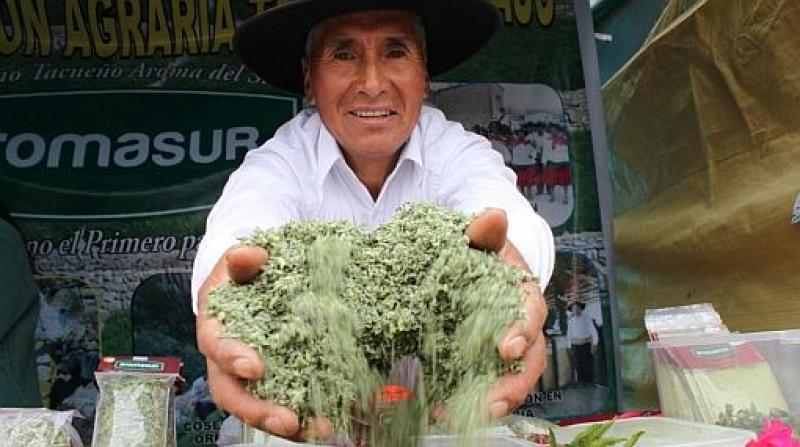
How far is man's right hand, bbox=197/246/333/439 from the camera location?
45.3 inches

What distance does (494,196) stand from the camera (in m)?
1.62

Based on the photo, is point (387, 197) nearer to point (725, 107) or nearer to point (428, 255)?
point (428, 255)

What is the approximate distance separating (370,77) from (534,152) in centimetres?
187

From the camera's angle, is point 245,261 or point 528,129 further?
point 528,129

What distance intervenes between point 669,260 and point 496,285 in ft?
7.06

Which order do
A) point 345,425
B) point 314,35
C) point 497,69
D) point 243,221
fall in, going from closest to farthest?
point 345,425 < point 243,221 < point 314,35 < point 497,69

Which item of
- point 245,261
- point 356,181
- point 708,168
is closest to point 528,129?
point 708,168

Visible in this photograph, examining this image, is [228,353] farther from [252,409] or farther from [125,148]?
[125,148]

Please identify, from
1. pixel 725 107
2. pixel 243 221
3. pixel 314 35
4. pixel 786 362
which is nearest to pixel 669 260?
pixel 725 107

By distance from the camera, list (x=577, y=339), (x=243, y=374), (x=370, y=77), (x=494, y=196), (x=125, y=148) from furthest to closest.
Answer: (x=577, y=339) < (x=125, y=148) < (x=370, y=77) < (x=494, y=196) < (x=243, y=374)

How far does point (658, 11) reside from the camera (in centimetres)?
316

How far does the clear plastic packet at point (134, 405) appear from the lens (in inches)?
70.0

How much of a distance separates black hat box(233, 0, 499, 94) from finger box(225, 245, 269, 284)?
26.8 inches

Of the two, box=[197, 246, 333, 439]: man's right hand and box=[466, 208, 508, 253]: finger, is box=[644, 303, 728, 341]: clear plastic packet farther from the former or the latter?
box=[197, 246, 333, 439]: man's right hand
